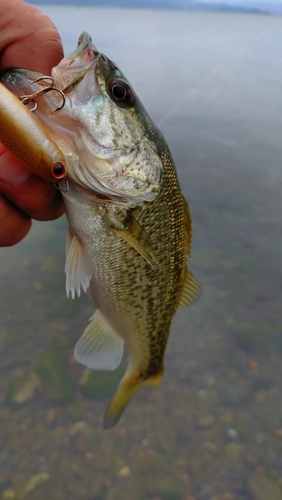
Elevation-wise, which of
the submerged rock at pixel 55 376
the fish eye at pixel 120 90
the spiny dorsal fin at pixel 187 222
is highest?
the fish eye at pixel 120 90

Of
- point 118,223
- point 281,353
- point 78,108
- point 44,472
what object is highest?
point 78,108

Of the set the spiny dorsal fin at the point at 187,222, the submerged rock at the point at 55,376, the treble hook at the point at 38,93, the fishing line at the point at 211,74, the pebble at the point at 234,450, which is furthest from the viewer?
the fishing line at the point at 211,74

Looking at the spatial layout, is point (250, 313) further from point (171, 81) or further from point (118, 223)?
point (171, 81)

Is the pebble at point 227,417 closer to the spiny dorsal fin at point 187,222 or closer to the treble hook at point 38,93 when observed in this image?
the spiny dorsal fin at point 187,222

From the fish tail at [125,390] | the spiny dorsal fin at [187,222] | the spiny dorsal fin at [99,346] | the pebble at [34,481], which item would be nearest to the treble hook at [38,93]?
the spiny dorsal fin at [187,222]

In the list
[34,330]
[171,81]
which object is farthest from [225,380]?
[171,81]

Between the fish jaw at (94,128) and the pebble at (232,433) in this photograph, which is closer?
the fish jaw at (94,128)

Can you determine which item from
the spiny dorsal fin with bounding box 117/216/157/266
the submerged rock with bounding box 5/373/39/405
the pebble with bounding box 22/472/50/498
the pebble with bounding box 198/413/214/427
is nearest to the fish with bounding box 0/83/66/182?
the spiny dorsal fin with bounding box 117/216/157/266
